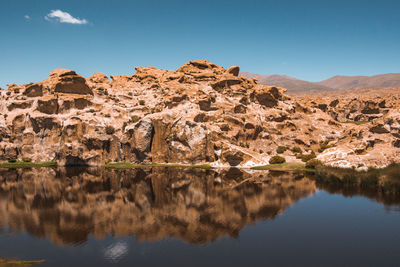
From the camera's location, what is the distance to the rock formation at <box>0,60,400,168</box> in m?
71.6

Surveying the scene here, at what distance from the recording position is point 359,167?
51.1m

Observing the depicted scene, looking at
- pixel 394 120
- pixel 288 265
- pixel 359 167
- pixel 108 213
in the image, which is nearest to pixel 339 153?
pixel 359 167

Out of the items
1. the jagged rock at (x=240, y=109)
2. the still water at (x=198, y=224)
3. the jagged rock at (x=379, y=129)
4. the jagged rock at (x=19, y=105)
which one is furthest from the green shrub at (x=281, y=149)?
the jagged rock at (x=19, y=105)

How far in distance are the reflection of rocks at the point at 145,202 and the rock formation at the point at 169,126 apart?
15.4m

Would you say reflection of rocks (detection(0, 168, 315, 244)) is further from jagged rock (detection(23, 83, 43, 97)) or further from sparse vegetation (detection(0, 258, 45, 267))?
jagged rock (detection(23, 83, 43, 97))

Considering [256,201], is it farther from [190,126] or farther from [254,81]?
[254,81]

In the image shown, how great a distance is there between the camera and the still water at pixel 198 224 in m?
22.0

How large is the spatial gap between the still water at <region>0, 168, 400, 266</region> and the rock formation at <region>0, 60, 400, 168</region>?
23644 mm

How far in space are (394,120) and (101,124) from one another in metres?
80.6

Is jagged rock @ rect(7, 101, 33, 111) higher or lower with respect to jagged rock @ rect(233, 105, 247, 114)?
higher

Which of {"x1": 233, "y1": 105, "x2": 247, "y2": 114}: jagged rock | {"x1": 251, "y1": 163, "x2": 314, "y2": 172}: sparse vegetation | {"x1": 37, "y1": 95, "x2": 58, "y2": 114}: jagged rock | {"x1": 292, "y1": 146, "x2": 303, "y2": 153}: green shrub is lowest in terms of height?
{"x1": 251, "y1": 163, "x2": 314, "y2": 172}: sparse vegetation

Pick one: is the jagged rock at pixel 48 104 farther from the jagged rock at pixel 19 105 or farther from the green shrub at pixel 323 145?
the green shrub at pixel 323 145

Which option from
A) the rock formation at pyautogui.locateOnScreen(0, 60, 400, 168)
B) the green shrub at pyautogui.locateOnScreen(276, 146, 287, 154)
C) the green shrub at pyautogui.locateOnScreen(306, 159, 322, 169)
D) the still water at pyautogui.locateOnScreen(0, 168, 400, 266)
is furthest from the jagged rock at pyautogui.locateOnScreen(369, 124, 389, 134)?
the still water at pyautogui.locateOnScreen(0, 168, 400, 266)

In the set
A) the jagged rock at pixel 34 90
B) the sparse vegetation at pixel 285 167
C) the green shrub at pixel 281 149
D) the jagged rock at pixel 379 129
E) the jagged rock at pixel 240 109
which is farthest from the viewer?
the jagged rock at pixel 34 90
